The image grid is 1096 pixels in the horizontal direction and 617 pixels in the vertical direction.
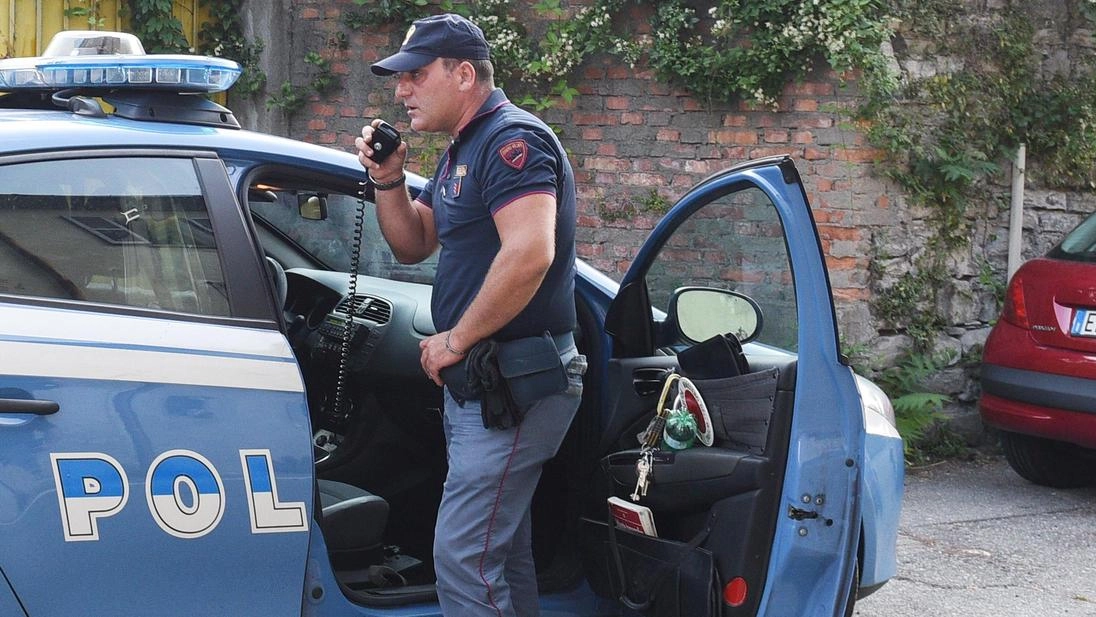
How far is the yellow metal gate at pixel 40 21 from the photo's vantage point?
662 cm

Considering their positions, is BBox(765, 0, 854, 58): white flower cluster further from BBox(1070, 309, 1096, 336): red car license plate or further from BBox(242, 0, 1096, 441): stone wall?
BBox(1070, 309, 1096, 336): red car license plate

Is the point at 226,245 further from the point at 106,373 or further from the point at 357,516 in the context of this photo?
the point at 357,516

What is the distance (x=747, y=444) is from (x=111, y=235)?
154 centimetres

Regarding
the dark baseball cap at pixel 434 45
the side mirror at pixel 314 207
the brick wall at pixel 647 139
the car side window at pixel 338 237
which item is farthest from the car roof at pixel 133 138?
the brick wall at pixel 647 139

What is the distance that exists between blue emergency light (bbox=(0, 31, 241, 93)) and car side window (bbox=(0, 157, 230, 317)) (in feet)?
0.80

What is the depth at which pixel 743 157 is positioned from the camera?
6.82 metres

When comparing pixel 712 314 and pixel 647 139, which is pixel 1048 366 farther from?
pixel 712 314

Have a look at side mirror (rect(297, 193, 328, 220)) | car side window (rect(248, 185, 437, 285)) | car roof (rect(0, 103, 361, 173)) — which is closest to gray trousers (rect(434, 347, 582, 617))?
car roof (rect(0, 103, 361, 173))

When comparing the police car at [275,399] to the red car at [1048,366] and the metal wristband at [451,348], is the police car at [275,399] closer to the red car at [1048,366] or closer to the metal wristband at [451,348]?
the metal wristband at [451,348]

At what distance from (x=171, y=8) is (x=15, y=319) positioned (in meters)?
5.14

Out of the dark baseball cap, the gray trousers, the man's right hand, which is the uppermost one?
the dark baseball cap

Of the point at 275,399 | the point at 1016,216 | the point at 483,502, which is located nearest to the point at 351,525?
the point at 483,502

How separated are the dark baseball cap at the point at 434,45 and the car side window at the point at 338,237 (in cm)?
109

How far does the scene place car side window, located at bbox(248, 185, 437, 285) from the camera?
399 cm
